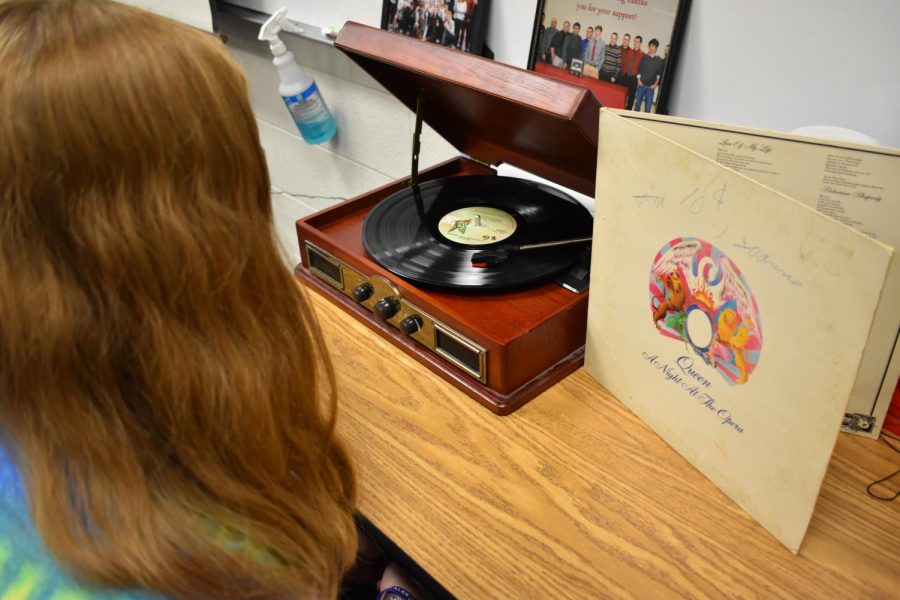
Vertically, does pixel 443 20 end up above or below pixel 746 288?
above

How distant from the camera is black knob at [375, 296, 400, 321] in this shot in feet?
3.67

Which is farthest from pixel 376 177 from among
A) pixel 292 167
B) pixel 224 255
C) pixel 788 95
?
pixel 224 255

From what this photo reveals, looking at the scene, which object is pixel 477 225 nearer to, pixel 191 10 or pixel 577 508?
pixel 577 508

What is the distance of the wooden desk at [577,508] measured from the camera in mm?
788

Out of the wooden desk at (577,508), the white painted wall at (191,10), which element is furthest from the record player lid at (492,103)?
the white painted wall at (191,10)

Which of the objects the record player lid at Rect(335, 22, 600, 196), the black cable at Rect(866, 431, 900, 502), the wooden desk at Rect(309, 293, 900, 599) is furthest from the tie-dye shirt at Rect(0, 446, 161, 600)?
the black cable at Rect(866, 431, 900, 502)

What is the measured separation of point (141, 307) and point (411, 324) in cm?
56

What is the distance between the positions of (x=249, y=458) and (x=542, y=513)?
38 cm

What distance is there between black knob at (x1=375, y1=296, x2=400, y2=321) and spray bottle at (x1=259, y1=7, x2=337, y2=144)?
89 centimetres

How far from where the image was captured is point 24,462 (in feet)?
1.93

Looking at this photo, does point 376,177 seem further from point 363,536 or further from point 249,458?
point 249,458

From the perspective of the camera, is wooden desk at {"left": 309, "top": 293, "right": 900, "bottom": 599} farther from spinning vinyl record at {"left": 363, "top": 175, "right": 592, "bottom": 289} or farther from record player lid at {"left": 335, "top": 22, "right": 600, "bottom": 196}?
record player lid at {"left": 335, "top": 22, "right": 600, "bottom": 196}

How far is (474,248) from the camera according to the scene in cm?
116

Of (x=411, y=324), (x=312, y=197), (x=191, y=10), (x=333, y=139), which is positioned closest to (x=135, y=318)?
(x=411, y=324)
